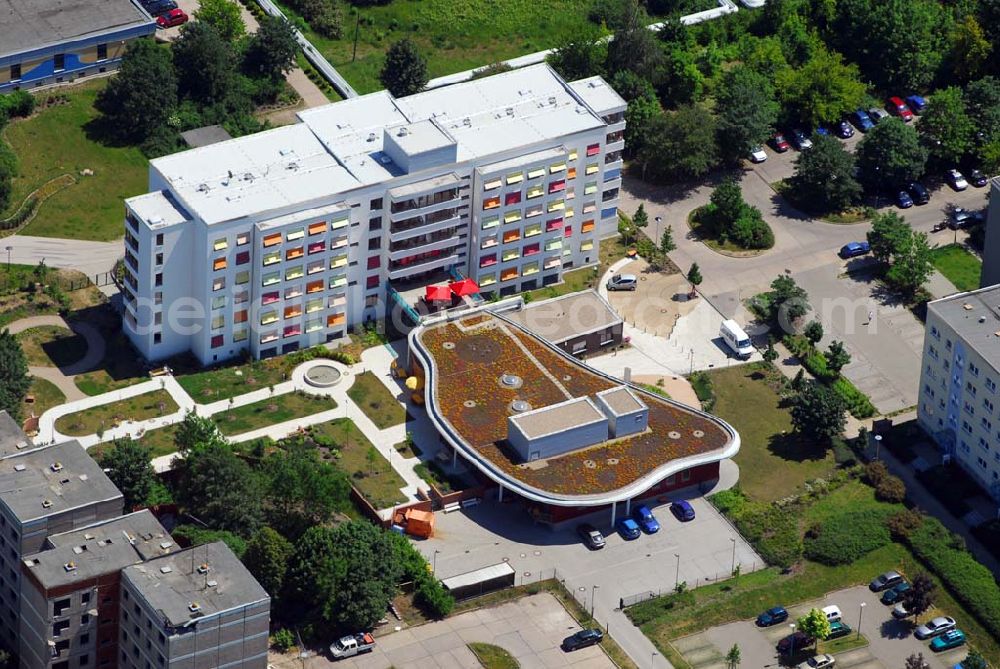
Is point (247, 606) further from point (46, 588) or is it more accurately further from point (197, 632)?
point (46, 588)

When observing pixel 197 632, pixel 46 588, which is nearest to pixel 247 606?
pixel 197 632
